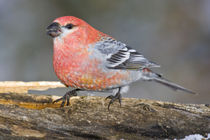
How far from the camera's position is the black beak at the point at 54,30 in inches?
129

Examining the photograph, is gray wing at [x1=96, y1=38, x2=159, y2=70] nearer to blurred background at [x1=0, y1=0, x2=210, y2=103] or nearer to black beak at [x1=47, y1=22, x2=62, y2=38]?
black beak at [x1=47, y1=22, x2=62, y2=38]

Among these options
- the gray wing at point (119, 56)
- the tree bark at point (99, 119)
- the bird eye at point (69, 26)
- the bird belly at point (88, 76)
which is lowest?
the tree bark at point (99, 119)

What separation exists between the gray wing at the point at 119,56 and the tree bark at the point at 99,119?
0.44m

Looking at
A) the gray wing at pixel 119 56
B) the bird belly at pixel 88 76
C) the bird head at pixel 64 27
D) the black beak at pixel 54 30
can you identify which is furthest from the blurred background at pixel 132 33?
the black beak at pixel 54 30

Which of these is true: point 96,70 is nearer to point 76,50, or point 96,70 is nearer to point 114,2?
point 76,50

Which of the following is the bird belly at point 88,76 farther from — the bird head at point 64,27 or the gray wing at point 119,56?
the bird head at point 64,27

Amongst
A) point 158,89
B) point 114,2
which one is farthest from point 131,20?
point 158,89

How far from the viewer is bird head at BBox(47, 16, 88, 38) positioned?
3320 mm

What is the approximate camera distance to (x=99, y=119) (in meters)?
3.25

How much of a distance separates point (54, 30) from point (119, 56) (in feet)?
3.09

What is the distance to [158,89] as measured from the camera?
6.40 m

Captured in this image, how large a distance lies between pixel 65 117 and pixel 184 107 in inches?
52.6

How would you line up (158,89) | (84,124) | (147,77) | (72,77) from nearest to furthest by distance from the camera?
(84,124), (72,77), (147,77), (158,89)

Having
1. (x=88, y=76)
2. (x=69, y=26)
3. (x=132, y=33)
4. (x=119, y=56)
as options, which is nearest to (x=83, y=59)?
(x=88, y=76)
